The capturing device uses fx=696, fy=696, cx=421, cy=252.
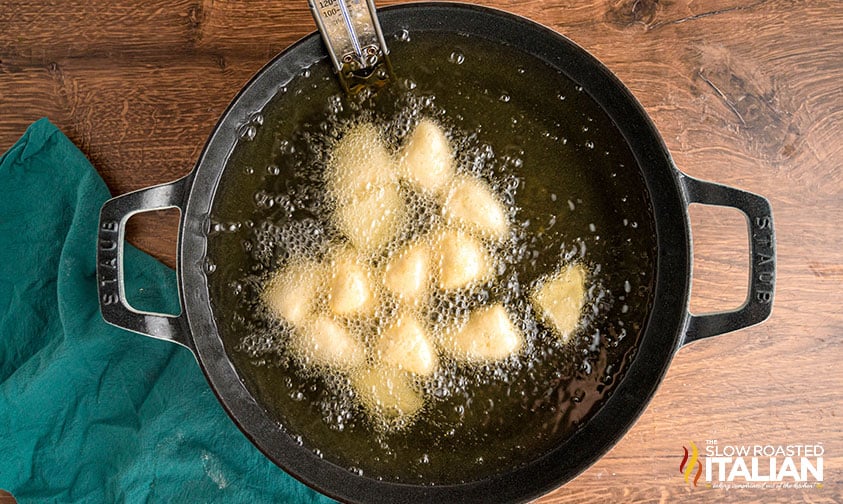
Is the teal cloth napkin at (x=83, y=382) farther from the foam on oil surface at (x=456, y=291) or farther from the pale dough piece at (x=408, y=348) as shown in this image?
the pale dough piece at (x=408, y=348)

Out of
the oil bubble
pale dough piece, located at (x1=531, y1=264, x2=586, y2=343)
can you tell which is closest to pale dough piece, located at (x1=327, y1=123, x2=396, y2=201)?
the oil bubble

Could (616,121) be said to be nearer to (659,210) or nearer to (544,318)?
(659,210)

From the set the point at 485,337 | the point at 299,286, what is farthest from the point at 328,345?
the point at 485,337

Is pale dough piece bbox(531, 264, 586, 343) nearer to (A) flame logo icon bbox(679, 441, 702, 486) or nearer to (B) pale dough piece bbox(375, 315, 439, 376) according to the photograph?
(B) pale dough piece bbox(375, 315, 439, 376)

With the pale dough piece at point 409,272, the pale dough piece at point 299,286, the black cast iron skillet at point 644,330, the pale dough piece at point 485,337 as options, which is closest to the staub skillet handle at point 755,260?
the black cast iron skillet at point 644,330

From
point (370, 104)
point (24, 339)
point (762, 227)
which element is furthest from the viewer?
point (24, 339)

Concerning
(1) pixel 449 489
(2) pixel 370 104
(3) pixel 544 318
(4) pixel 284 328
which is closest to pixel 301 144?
(2) pixel 370 104
